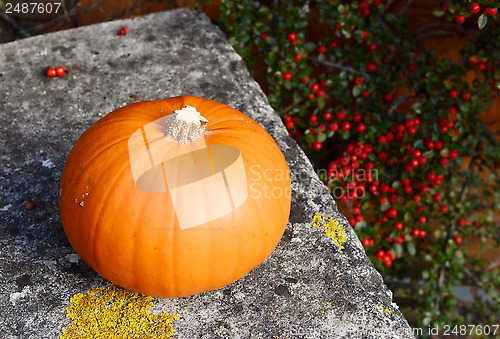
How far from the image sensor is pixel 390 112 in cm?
262

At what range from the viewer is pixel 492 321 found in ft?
9.53

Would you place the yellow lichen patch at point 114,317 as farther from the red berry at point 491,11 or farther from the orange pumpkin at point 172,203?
the red berry at point 491,11

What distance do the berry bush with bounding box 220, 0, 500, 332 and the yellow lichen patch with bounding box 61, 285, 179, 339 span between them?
1.39m

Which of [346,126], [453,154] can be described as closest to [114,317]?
[346,126]

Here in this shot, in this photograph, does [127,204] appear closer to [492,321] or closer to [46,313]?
[46,313]

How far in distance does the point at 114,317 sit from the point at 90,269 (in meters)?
0.18

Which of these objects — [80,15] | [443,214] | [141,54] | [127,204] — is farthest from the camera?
[80,15]

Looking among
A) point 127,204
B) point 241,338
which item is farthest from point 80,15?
point 241,338

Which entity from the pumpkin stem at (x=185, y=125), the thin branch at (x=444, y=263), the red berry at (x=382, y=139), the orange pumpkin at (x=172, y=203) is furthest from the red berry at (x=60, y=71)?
the thin branch at (x=444, y=263)

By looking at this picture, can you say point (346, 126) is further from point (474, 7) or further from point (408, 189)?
point (474, 7)

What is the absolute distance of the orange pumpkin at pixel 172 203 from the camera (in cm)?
118

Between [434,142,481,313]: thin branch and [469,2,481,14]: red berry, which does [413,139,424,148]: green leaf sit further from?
[469,2,481,14]: red berry

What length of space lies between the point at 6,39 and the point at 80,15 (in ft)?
1.77

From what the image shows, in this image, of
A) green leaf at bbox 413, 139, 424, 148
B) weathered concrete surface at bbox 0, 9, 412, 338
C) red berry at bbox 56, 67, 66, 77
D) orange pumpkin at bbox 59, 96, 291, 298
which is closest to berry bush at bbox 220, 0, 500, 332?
green leaf at bbox 413, 139, 424, 148
